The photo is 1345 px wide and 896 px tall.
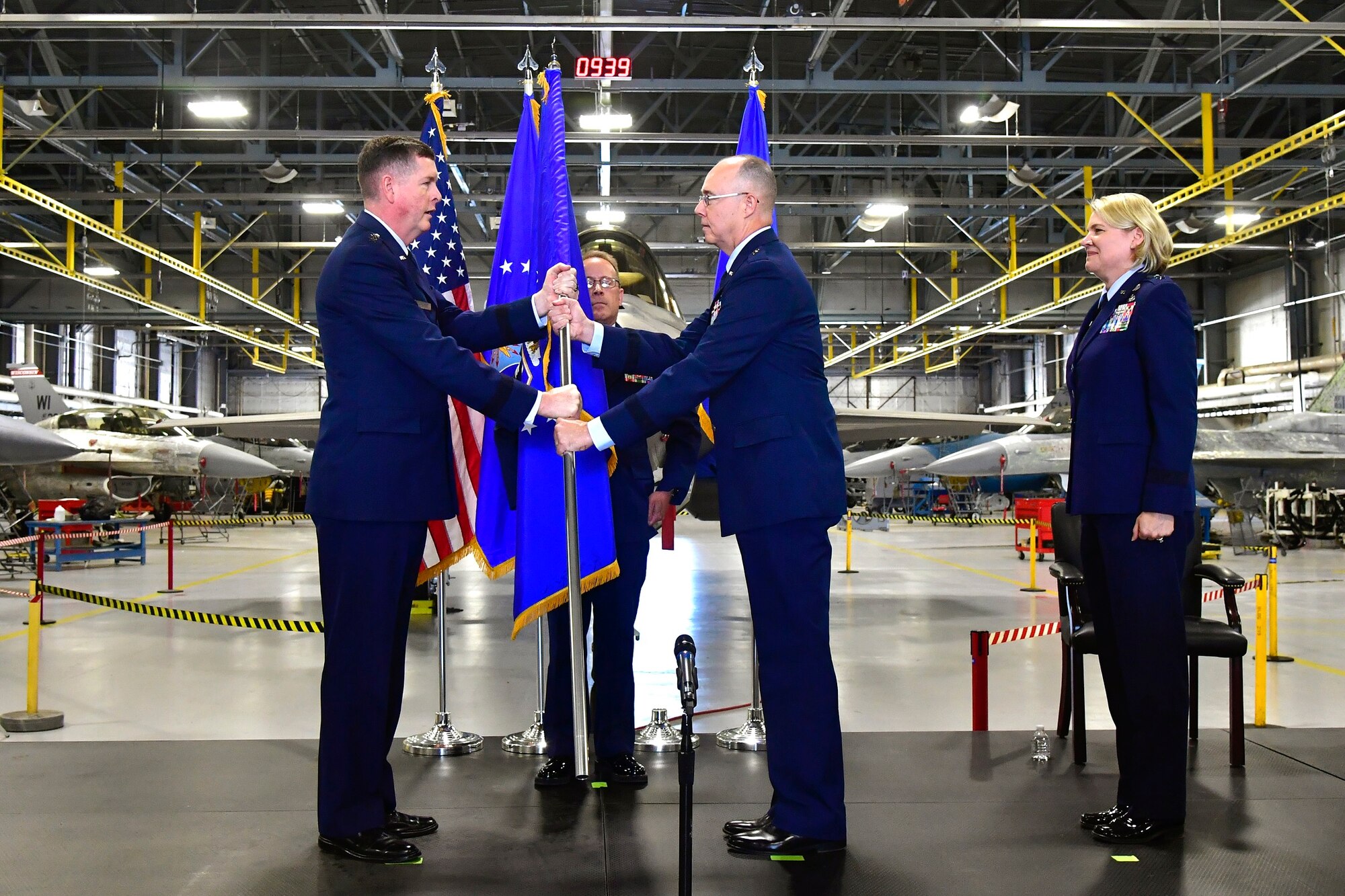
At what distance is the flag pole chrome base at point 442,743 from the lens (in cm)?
395

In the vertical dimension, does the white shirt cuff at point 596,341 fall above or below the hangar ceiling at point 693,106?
below

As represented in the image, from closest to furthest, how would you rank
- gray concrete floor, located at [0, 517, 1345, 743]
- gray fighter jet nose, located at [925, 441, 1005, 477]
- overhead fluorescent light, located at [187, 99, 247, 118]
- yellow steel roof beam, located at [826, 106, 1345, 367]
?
gray concrete floor, located at [0, 517, 1345, 743] < yellow steel roof beam, located at [826, 106, 1345, 367] < overhead fluorescent light, located at [187, 99, 247, 118] < gray fighter jet nose, located at [925, 441, 1005, 477]

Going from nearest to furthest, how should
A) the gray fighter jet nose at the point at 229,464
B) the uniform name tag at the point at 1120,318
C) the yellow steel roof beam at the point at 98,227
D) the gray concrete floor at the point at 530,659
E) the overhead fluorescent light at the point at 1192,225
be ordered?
the uniform name tag at the point at 1120,318
the gray concrete floor at the point at 530,659
the yellow steel roof beam at the point at 98,227
the overhead fluorescent light at the point at 1192,225
the gray fighter jet nose at the point at 229,464

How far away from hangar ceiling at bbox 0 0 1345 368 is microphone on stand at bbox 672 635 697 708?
7.83 metres

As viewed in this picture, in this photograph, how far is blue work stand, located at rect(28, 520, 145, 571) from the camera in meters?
12.7

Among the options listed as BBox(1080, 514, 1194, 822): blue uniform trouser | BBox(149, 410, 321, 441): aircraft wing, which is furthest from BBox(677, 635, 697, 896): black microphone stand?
BBox(149, 410, 321, 441): aircraft wing

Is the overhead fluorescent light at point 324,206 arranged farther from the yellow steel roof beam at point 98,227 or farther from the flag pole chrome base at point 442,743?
the flag pole chrome base at point 442,743

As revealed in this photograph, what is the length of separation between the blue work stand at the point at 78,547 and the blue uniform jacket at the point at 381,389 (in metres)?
11.0

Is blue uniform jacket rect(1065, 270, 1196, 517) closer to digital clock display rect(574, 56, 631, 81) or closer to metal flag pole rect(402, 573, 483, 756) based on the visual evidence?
metal flag pole rect(402, 573, 483, 756)

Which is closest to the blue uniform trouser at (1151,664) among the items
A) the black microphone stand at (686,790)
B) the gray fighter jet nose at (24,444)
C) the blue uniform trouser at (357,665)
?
the black microphone stand at (686,790)

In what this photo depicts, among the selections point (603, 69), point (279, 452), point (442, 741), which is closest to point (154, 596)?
point (603, 69)

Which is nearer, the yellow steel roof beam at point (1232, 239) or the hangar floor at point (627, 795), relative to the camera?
the hangar floor at point (627, 795)

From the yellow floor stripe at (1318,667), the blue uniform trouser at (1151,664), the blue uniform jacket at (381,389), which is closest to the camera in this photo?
the blue uniform jacket at (381,389)

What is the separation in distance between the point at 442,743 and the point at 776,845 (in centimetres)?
173
